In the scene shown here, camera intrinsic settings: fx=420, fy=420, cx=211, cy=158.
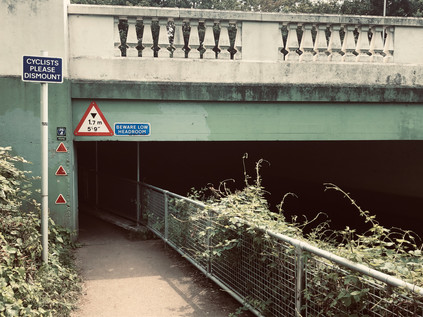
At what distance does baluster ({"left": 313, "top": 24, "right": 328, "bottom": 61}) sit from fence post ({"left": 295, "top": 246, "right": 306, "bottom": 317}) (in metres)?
4.93

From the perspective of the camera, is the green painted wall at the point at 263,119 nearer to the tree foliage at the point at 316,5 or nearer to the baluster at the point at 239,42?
the baluster at the point at 239,42

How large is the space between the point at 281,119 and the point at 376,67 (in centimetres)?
201

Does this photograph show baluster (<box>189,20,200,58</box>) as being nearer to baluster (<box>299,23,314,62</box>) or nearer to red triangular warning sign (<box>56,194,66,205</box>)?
baluster (<box>299,23,314,62</box>)

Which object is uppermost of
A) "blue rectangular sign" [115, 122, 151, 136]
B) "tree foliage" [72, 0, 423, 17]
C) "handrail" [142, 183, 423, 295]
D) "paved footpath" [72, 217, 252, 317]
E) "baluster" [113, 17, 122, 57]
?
"tree foliage" [72, 0, 423, 17]

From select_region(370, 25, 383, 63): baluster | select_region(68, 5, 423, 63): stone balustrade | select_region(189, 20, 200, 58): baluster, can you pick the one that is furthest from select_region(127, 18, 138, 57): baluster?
select_region(370, 25, 383, 63): baluster

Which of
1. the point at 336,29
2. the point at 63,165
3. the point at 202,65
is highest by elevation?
the point at 336,29

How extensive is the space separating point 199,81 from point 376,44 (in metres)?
3.39

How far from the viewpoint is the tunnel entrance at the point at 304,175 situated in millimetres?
10781

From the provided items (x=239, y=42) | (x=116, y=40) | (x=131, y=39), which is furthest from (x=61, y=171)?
(x=239, y=42)

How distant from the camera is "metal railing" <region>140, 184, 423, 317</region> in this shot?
2834mm

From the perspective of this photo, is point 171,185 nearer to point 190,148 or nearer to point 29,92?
point 190,148

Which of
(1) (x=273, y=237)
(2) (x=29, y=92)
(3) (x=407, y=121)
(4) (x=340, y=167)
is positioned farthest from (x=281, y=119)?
(4) (x=340, y=167)

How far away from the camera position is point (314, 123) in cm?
769

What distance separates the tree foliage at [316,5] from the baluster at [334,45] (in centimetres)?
2361
